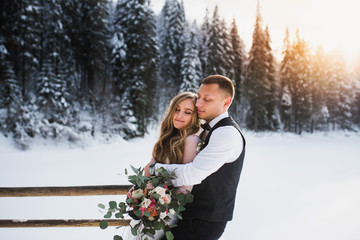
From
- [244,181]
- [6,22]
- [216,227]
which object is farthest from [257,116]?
[216,227]

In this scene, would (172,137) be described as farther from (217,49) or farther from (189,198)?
(217,49)

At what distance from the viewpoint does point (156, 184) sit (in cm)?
214

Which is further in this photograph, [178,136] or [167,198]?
[178,136]

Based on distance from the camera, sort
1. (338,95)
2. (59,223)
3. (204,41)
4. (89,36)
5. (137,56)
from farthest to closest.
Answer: (338,95) → (204,41) → (89,36) → (137,56) → (59,223)

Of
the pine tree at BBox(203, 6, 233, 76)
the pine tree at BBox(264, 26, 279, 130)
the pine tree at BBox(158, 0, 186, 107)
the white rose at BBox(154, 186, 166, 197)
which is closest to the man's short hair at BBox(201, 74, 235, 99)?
the white rose at BBox(154, 186, 166, 197)

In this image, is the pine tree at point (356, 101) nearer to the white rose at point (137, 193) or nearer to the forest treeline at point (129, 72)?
the forest treeline at point (129, 72)

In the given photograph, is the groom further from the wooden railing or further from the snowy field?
the snowy field

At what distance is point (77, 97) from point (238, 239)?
19.1m

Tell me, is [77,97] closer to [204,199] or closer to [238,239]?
[238,239]

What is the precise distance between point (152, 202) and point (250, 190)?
25.8 ft

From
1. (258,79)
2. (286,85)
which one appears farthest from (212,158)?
(286,85)

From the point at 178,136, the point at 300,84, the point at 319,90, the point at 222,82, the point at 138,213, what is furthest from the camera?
the point at 319,90

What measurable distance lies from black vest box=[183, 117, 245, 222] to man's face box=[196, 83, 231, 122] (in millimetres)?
274

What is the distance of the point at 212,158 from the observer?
6.98 ft
